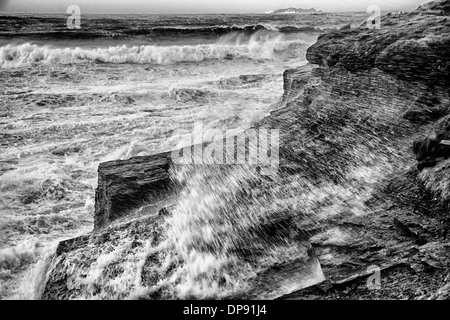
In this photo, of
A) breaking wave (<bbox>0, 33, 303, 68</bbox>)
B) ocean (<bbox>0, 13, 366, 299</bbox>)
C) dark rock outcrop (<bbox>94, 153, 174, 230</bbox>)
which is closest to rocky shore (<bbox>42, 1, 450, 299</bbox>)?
dark rock outcrop (<bbox>94, 153, 174, 230</bbox>)

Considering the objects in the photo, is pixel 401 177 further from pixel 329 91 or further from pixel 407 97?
pixel 329 91

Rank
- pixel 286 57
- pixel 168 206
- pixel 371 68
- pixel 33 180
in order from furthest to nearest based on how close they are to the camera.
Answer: pixel 286 57
pixel 33 180
pixel 371 68
pixel 168 206

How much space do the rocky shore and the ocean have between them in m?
0.97

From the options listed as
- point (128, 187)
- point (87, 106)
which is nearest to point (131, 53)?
point (87, 106)

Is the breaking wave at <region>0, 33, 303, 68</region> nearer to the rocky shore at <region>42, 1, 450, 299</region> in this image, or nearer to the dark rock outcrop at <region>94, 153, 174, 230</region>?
the dark rock outcrop at <region>94, 153, 174, 230</region>

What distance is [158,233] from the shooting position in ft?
14.9

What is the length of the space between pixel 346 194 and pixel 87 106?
32.5 ft

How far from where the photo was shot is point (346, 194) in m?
4.37

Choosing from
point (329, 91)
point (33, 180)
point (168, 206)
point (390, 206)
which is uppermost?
point (329, 91)

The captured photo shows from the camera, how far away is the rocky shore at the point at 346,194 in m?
3.61

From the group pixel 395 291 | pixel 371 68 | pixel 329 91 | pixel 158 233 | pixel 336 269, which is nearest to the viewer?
pixel 395 291
